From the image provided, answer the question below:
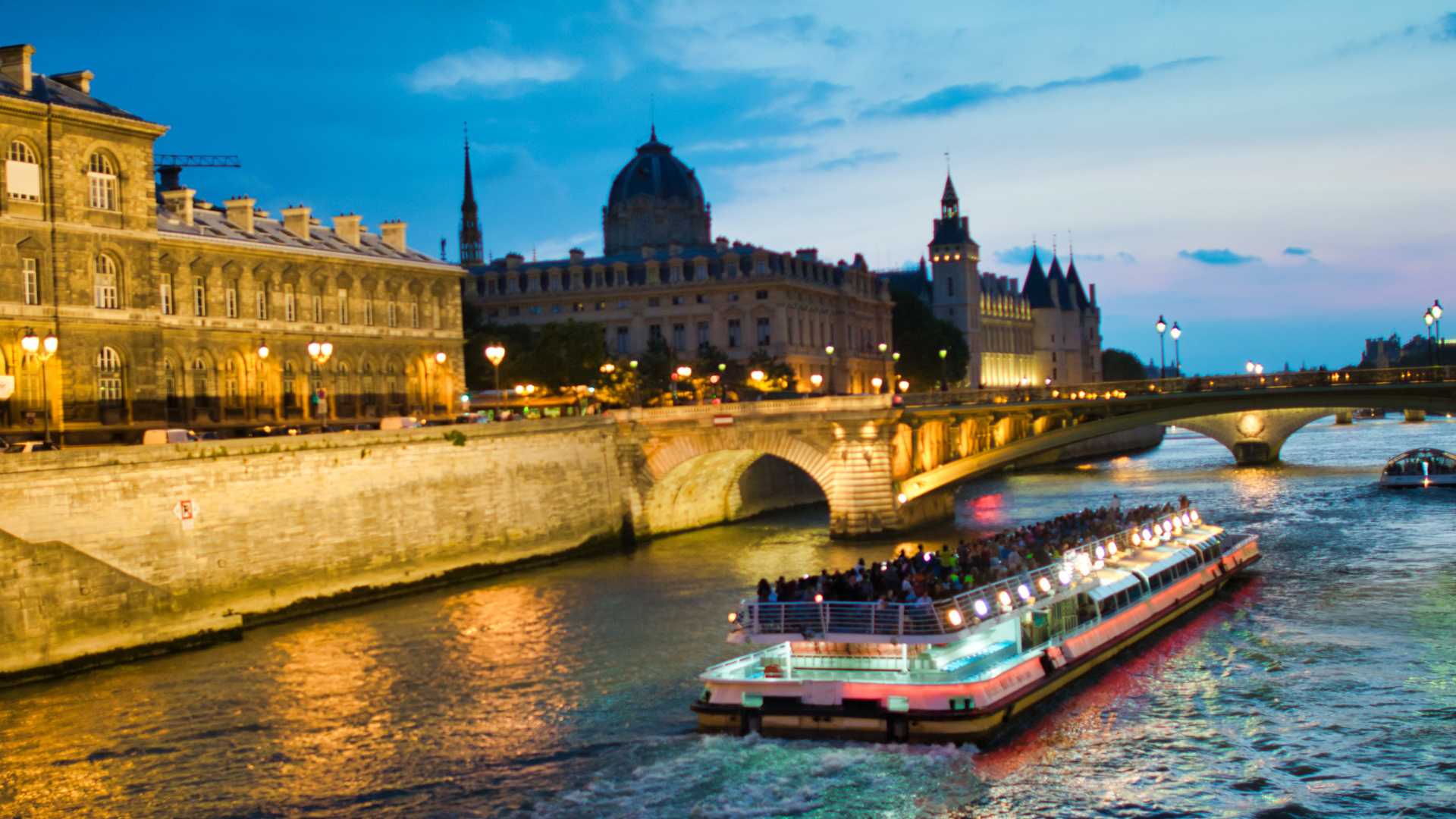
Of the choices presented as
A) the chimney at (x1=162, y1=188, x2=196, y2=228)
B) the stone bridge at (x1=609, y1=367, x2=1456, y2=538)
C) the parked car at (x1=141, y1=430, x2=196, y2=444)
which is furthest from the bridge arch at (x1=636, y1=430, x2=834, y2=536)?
the parked car at (x1=141, y1=430, x2=196, y2=444)

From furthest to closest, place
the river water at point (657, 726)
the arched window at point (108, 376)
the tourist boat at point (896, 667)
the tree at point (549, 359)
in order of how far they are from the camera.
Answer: the tree at point (549, 359), the arched window at point (108, 376), the tourist boat at point (896, 667), the river water at point (657, 726)

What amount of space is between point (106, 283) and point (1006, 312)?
124644 mm

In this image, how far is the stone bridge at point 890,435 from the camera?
2096 inches

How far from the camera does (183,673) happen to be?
104 ft

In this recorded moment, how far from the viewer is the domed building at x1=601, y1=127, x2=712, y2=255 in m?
108

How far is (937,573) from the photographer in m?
28.8

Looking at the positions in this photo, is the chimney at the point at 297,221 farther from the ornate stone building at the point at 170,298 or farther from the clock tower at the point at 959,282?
the clock tower at the point at 959,282

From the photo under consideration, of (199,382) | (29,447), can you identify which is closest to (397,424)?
(199,382)

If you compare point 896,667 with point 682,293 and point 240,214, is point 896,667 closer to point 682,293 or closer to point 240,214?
point 240,214

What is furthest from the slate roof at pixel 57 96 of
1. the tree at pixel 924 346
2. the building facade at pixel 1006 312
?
the building facade at pixel 1006 312

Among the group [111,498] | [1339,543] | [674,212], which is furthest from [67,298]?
[674,212]

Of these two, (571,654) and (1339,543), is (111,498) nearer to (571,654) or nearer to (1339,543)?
(571,654)

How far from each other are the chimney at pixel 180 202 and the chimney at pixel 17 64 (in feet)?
29.3

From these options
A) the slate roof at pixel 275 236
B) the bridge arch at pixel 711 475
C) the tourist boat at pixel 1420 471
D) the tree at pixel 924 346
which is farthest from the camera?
the tree at pixel 924 346
